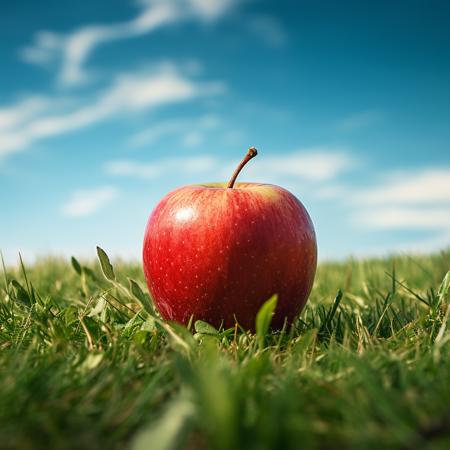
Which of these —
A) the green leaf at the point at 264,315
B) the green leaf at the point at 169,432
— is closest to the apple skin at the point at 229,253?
the green leaf at the point at 264,315

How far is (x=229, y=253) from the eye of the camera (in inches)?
108

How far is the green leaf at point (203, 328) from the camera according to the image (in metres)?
2.73

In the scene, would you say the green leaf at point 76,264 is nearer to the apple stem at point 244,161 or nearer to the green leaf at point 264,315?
the apple stem at point 244,161

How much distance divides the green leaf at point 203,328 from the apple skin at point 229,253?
0.12m

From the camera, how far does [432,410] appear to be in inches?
59.3

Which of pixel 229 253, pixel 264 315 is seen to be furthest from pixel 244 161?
pixel 264 315

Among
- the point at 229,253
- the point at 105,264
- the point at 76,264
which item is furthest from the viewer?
the point at 76,264

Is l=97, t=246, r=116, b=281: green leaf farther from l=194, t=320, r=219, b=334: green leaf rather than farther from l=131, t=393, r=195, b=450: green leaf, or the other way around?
l=131, t=393, r=195, b=450: green leaf

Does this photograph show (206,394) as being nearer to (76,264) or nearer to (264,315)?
(264,315)

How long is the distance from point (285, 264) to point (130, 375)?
109 cm

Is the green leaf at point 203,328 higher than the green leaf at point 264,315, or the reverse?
the green leaf at point 264,315

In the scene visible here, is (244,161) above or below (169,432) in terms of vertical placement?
above

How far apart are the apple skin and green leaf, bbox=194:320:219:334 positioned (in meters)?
0.12

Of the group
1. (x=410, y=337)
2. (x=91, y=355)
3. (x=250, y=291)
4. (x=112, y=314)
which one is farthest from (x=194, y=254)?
(x=410, y=337)
